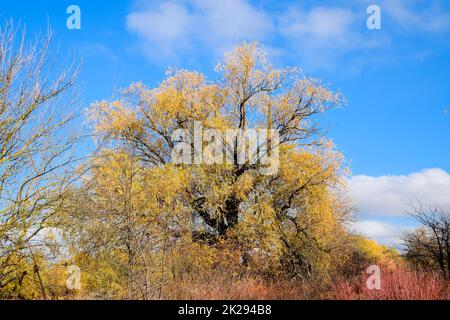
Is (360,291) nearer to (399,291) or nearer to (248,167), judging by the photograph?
(399,291)

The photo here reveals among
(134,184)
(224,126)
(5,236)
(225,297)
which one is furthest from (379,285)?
(224,126)

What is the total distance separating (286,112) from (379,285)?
1043cm

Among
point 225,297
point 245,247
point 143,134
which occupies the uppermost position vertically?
point 143,134

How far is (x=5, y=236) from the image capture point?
8.00 m

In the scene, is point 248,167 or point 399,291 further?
point 248,167

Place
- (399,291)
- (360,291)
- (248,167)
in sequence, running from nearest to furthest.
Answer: (399,291) → (360,291) → (248,167)

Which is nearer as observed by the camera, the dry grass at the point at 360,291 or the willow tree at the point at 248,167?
the dry grass at the point at 360,291

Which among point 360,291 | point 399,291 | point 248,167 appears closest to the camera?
point 399,291

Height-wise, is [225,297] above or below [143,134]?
below

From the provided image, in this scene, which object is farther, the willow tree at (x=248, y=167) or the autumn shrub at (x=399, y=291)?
the willow tree at (x=248, y=167)

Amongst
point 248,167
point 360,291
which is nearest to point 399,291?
point 360,291

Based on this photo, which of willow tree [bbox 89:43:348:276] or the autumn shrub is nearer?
the autumn shrub

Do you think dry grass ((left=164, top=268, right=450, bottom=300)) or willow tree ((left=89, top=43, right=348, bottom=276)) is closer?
dry grass ((left=164, top=268, right=450, bottom=300))
